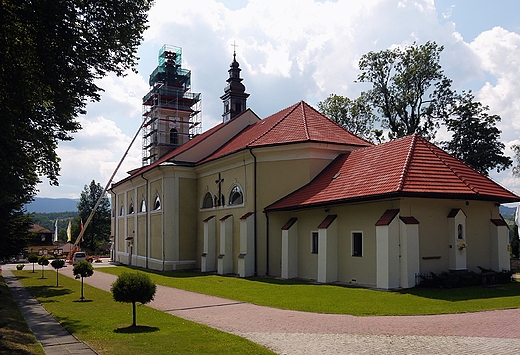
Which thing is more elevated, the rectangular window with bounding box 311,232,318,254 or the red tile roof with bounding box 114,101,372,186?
the red tile roof with bounding box 114,101,372,186

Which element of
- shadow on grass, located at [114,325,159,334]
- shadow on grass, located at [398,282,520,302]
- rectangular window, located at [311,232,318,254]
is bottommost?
shadow on grass, located at [114,325,159,334]

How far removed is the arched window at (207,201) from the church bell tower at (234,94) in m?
9.26

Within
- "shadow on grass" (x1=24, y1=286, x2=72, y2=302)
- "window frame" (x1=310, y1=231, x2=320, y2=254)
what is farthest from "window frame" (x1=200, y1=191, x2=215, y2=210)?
"shadow on grass" (x1=24, y1=286, x2=72, y2=302)

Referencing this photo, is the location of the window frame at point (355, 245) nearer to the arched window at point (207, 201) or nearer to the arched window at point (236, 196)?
the arched window at point (236, 196)

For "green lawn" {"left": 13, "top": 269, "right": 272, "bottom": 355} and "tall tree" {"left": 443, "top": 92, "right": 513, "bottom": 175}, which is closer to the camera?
"green lawn" {"left": 13, "top": 269, "right": 272, "bottom": 355}

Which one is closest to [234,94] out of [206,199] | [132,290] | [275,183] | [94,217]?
[206,199]

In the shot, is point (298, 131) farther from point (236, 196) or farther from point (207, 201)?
point (207, 201)

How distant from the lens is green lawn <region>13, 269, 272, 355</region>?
31.2 ft

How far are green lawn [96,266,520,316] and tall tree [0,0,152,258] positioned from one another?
29.0 ft

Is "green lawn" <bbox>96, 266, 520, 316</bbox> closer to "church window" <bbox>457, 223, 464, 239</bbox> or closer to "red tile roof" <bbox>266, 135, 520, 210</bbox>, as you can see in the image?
"church window" <bbox>457, 223, 464, 239</bbox>

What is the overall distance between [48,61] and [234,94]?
28.6 metres

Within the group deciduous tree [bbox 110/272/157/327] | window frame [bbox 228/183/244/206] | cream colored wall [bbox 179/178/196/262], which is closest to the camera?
deciduous tree [bbox 110/272/157/327]

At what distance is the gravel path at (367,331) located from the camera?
924cm

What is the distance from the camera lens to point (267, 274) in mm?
26344
